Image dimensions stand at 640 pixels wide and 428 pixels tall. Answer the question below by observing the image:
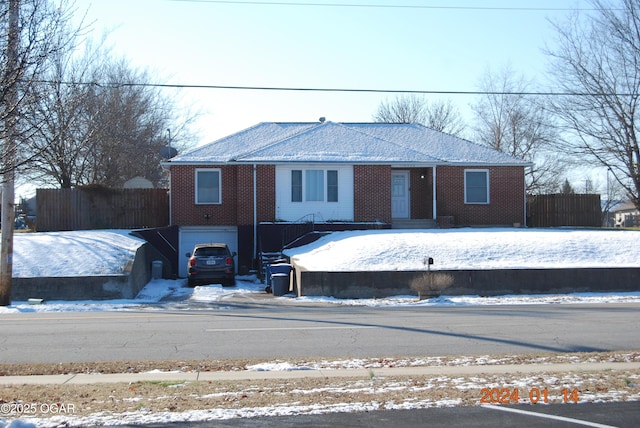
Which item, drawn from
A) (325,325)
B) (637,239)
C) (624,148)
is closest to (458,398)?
(325,325)

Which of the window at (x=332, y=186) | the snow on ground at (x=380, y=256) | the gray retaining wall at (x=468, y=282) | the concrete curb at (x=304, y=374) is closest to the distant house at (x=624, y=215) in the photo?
Answer: the window at (x=332, y=186)

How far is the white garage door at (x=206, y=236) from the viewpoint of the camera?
30.4 m

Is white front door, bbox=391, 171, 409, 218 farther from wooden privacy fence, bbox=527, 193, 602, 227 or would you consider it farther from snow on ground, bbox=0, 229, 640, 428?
wooden privacy fence, bbox=527, 193, 602, 227

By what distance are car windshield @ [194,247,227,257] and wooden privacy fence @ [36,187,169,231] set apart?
365 inches

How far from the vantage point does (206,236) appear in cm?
3073

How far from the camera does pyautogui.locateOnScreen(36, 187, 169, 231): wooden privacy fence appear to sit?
3131 centimetres

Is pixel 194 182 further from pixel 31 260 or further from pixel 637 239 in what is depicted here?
pixel 637 239

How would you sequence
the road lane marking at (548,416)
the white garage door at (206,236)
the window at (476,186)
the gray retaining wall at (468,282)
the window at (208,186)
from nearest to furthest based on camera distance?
1. the road lane marking at (548,416)
2. the gray retaining wall at (468,282)
3. the white garage door at (206,236)
4. the window at (208,186)
5. the window at (476,186)

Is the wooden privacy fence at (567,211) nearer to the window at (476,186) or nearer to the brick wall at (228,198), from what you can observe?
the window at (476,186)

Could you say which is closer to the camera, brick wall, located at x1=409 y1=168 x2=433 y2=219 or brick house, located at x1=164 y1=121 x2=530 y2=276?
brick house, located at x1=164 y1=121 x2=530 y2=276

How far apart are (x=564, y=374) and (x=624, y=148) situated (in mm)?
29856

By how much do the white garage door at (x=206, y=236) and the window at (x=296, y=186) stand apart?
129 inches

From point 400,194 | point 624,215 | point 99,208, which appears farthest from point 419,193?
point 624,215
